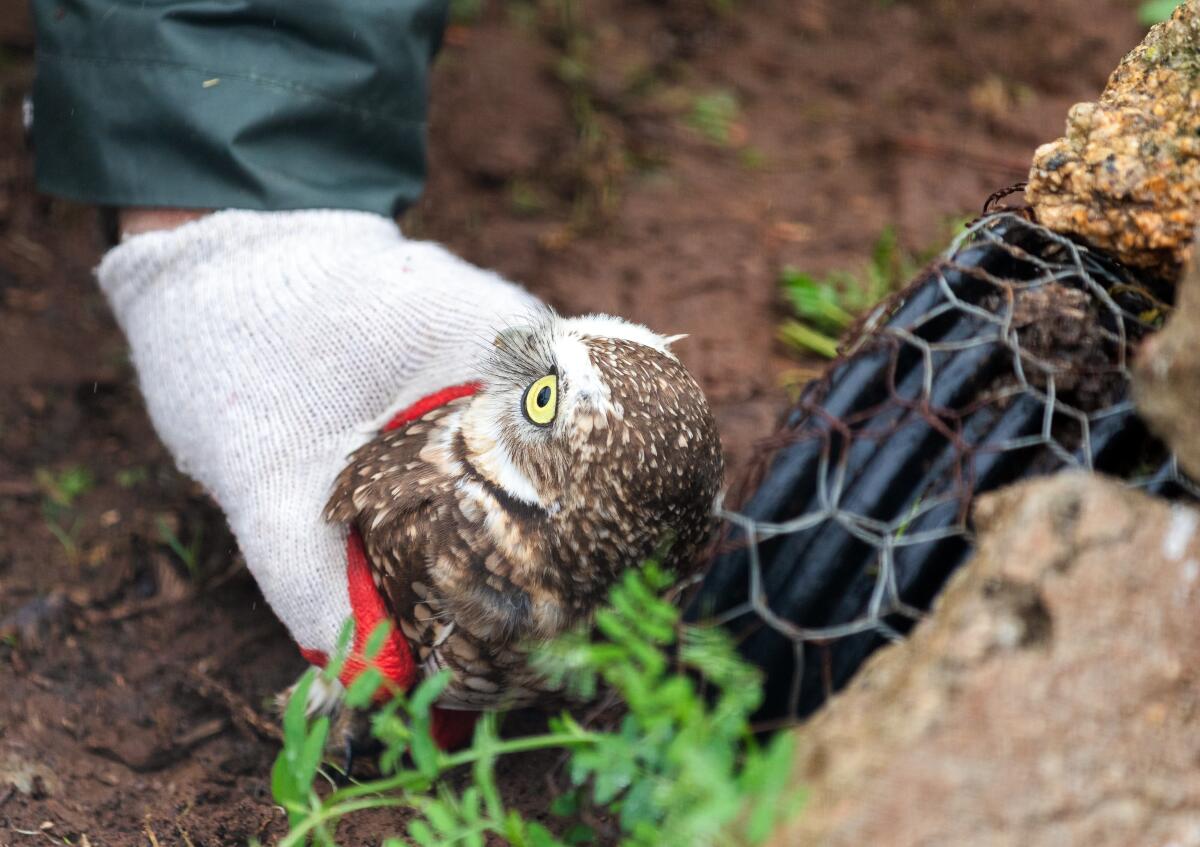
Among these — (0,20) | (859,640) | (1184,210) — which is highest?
(1184,210)

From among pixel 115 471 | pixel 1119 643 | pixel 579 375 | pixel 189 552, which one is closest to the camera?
pixel 1119 643

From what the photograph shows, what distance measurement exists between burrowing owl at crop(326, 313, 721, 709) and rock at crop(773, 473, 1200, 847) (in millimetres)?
661

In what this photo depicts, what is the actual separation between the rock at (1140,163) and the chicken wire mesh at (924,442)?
70 millimetres

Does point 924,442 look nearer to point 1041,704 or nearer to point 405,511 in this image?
point 1041,704

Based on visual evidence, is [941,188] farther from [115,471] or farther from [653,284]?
[115,471]

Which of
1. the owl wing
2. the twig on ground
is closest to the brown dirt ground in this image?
the twig on ground

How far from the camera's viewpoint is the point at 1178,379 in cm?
141

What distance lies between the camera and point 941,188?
4.38 metres

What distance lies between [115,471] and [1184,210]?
2.84m

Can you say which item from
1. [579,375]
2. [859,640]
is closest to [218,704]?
[579,375]

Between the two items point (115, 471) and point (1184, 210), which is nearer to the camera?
point (1184, 210)

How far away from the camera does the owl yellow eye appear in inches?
80.3

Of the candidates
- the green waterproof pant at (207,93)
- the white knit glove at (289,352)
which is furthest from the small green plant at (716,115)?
the white knit glove at (289,352)

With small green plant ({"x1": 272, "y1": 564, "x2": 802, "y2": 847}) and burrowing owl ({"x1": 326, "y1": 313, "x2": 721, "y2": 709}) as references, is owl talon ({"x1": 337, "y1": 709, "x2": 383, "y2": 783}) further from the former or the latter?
small green plant ({"x1": 272, "y1": 564, "x2": 802, "y2": 847})
